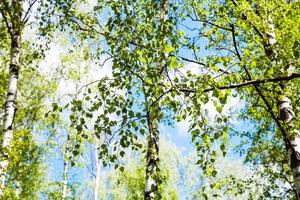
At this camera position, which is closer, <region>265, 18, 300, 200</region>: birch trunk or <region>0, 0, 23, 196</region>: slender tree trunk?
<region>265, 18, 300, 200</region>: birch trunk

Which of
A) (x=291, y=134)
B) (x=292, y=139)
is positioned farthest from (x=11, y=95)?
(x=291, y=134)

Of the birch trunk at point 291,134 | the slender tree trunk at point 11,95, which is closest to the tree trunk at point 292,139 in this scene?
the birch trunk at point 291,134

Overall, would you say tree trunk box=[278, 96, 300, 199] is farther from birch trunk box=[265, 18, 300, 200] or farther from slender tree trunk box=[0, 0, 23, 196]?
slender tree trunk box=[0, 0, 23, 196]

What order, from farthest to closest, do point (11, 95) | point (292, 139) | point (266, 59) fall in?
point (11, 95), point (292, 139), point (266, 59)

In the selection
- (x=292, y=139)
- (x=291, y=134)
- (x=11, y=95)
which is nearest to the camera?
(x=291, y=134)

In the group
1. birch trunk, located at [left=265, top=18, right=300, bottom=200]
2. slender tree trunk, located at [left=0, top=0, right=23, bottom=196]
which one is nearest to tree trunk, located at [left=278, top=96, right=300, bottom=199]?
birch trunk, located at [left=265, top=18, right=300, bottom=200]

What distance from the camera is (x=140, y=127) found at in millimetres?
5113

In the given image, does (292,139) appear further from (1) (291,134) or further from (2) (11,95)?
(2) (11,95)

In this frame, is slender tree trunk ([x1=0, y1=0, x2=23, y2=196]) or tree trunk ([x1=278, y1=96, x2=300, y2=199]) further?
slender tree trunk ([x1=0, y1=0, x2=23, y2=196])

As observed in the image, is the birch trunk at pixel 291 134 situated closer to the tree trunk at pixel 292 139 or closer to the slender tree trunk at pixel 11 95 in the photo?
the tree trunk at pixel 292 139

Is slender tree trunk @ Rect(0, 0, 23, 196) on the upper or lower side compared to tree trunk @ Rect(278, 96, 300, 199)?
upper

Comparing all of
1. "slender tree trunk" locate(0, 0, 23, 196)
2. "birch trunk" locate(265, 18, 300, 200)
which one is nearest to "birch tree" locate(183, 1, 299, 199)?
"birch trunk" locate(265, 18, 300, 200)

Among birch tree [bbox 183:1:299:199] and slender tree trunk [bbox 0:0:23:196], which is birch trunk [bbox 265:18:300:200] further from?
slender tree trunk [bbox 0:0:23:196]

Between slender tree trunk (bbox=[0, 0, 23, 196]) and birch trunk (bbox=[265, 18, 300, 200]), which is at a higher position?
slender tree trunk (bbox=[0, 0, 23, 196])
